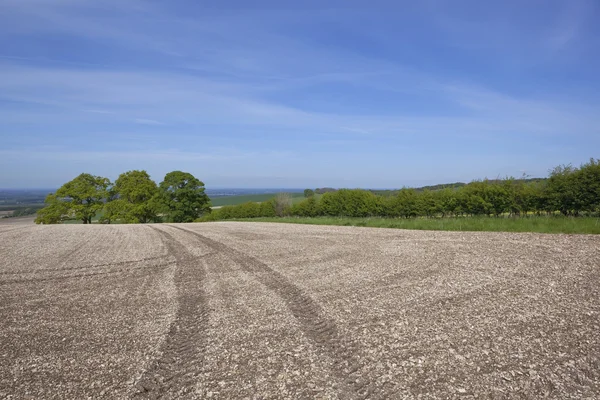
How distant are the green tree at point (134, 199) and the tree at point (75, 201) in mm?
2501

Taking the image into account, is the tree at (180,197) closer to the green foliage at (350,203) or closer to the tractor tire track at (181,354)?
the green foliage at (350,203)

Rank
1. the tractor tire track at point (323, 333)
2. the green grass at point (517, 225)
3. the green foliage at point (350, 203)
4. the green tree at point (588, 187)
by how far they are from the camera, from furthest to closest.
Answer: the green foliage at point (350, 203), the green tree at point (588, 187), the green grass at point (517, 225), the tractor tire track at point (323, 333)

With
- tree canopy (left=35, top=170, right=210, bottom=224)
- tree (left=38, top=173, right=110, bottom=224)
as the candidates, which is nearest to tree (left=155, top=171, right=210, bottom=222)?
tree canopy (left=35, top=170, right=210, bottom=224)

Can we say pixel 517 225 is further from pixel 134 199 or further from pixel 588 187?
pixel 134 199

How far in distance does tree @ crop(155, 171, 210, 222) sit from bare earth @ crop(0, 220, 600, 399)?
49.8m

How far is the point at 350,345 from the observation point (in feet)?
24.0

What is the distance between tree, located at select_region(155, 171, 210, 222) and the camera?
6594 cm

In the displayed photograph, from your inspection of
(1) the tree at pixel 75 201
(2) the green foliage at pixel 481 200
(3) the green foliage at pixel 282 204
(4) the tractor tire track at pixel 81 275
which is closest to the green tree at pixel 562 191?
(2) the green foliage at pixel 481 200

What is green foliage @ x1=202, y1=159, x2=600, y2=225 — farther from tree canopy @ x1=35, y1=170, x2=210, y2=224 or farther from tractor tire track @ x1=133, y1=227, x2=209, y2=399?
tractor tire track @ x1=133, y1=227, x2=209, y2=399

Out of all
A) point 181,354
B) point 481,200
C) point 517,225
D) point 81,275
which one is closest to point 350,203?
point 481,200

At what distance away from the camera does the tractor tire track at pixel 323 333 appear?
5.77m

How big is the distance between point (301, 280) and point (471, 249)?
9.01 meters

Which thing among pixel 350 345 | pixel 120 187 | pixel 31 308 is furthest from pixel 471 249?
pixel 120 187

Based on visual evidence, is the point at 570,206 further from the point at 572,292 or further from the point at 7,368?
the point at 7,368
